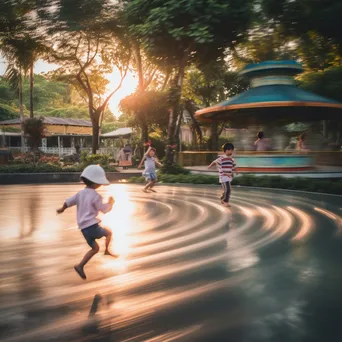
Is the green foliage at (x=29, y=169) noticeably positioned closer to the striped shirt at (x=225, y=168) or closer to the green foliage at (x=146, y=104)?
the green foliage at (x=146, y=104)

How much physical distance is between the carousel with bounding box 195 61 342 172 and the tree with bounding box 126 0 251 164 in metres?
2.76

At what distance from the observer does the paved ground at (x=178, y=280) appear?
377 centimetres

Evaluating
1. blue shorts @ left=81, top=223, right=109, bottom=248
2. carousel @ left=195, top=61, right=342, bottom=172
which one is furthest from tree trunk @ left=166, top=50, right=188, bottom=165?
blue shorts @ left=81, top=223, right=109, bottom=248

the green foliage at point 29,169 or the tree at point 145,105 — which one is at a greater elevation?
the tree at point 145,105

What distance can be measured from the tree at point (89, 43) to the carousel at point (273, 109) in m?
7.92

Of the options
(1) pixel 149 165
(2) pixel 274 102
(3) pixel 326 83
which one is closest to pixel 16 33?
(1) pixel 149 165

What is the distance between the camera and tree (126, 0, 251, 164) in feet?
63.0

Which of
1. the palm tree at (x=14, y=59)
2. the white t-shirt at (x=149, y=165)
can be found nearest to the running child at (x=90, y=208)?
the white t-shirt at (x=149, y=165)

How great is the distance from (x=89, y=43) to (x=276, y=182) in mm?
18744

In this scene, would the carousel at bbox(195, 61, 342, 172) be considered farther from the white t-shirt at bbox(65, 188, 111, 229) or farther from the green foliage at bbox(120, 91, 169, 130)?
the white t-shirt at bbox(65, 188, 111, 229)

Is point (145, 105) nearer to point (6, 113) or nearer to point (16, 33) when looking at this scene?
point (16, 33)

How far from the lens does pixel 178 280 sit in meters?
5.25

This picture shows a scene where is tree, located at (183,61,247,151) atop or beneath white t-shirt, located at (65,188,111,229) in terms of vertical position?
atop

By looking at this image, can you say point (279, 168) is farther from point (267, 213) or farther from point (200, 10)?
point (267, 213)
